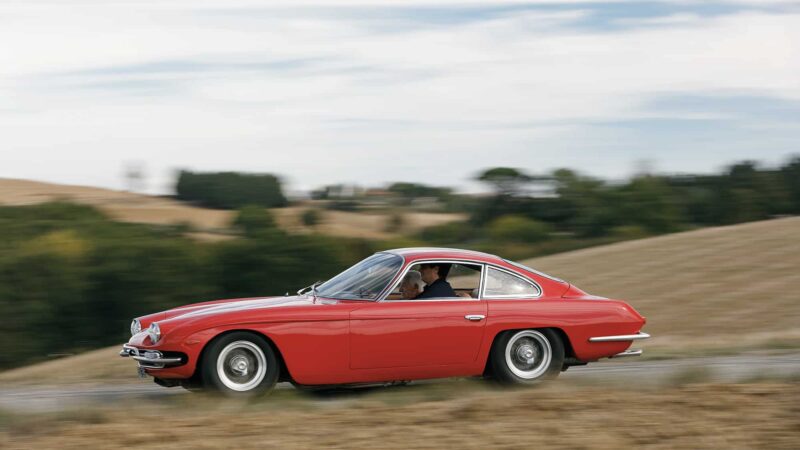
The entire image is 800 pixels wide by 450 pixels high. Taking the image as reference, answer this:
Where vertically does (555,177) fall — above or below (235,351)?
above

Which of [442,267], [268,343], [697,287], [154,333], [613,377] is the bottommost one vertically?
[613,377]

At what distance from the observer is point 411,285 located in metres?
9.42

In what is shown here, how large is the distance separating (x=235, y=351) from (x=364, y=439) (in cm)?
231

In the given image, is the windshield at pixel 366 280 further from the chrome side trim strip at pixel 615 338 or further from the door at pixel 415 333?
the chrome side trim strip at pixel 615 338

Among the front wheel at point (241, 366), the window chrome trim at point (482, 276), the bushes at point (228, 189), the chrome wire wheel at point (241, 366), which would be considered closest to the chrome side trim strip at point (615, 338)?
the window chrome trim at point (482, 276)

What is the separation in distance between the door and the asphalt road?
3.39 feet

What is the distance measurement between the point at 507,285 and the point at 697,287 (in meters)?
12.6

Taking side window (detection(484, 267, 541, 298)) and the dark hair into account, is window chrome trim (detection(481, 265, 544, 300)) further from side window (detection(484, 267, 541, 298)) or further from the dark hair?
the dark hair

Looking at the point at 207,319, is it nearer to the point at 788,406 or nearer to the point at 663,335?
the point at 788,406

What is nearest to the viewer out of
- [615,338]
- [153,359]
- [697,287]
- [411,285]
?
[153,359]

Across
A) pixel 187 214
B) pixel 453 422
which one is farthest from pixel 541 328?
pixel 187 214

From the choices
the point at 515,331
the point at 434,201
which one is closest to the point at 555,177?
the point at 434,201

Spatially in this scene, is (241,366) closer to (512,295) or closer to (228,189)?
(512,295)

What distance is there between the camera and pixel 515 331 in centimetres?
945
